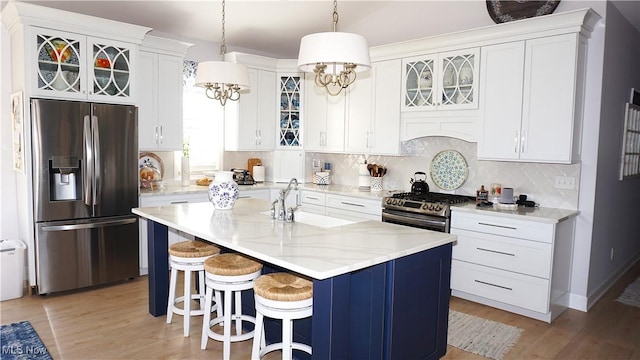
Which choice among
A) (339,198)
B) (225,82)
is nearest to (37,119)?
(225,82)

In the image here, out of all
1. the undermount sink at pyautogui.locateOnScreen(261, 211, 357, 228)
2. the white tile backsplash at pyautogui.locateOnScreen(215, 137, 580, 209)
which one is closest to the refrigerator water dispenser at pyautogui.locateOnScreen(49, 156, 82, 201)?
the undermount sink at pyautogui.locateOnScreen(261, 211, 357, 228)

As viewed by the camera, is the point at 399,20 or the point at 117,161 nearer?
the point at 117,161

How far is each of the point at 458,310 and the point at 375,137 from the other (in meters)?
2.03

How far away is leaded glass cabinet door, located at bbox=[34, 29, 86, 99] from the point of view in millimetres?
3855

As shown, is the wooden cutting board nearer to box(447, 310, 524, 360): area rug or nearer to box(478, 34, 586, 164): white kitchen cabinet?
box(478, 34, 586, 164): white kitchen cabinet

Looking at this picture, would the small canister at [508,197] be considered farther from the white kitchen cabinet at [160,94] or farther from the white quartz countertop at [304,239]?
the white kitchen cabinet at [160,94]

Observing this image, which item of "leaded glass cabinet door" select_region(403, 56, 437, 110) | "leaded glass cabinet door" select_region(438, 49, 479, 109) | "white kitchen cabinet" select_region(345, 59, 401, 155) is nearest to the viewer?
"leaded glass cabinet door" select_region(438, 49, 479, 109)

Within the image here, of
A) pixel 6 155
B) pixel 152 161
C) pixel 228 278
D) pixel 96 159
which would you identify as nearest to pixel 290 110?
pixel 152 161

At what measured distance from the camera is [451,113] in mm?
4359

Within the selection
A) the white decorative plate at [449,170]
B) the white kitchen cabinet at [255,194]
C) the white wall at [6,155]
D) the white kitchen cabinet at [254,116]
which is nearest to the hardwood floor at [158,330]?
the white wall at [6,155]

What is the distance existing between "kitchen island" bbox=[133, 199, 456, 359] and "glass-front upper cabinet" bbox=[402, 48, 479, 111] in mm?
1883

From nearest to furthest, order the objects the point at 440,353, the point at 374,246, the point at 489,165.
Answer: the point at 374,246
the point at 440,353
the point at 489,165

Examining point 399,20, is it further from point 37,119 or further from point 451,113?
point 37,119

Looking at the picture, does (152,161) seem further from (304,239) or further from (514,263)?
(514,263)
